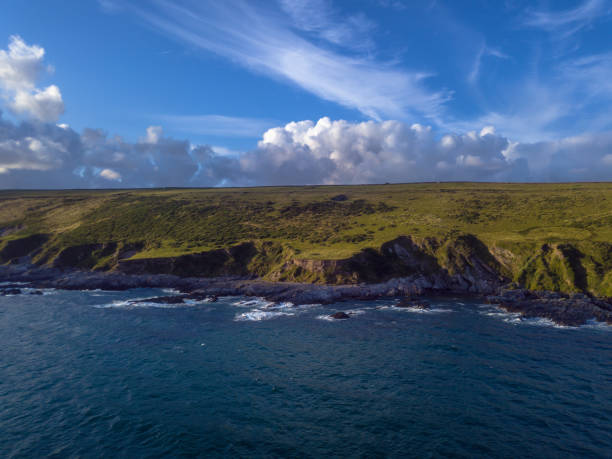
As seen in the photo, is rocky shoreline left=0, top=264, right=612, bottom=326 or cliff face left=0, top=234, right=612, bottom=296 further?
cliff face left=0, top=234, right=612, bottom=296

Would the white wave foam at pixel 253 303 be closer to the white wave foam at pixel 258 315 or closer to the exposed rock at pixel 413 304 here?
the white wave foam at pixel 258 315

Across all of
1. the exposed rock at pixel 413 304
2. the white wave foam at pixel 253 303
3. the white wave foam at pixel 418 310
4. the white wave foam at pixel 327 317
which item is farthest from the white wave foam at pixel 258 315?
the exposed rock at pixel 413 304

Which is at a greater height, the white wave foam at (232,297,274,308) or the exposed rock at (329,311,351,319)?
the exposed rock at (329,311,351,319)

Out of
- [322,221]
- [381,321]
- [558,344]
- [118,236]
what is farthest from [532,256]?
[118,236]

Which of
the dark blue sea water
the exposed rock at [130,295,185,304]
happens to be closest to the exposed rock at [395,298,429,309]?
the dark blue sea water

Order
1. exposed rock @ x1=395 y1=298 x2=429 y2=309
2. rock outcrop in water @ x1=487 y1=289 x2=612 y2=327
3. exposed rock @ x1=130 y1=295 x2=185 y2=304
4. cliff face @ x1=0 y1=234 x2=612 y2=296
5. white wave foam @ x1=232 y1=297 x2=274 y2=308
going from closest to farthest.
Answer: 1. rock outcrop in water @ x1=487 y1=289 x2=612 y2=327
2. exposed rock @ x1=395 y1=298 x2=429 y2=309
3. white wave foam @ x1=232 y1=297 x2=274 y2=308
4. exposed rock @ x1=130 y1=295 x2=185 y2=304
5. cliff face @ x1=0 y1=234 x2=612 y2=296

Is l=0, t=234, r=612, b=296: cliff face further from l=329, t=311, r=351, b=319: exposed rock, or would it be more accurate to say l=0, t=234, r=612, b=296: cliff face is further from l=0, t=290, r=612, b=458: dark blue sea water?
l=0, t=290, r=612, b=458: dark blue sea water
